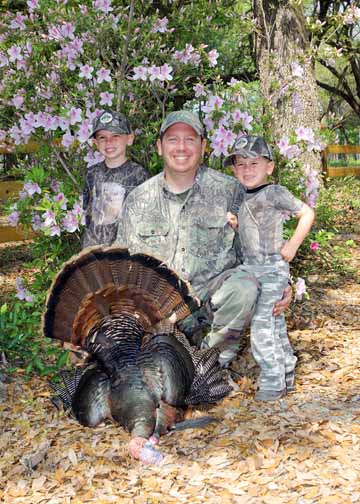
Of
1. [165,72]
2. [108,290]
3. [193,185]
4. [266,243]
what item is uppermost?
[165,72]

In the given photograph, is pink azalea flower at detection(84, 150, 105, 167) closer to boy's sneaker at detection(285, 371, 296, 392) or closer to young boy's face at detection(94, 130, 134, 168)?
young boy's face at detection(94, 130, 134, 168)

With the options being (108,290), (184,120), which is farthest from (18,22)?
(108,290)

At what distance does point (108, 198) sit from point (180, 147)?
71 centimetres

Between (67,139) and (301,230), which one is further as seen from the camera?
(67,139)

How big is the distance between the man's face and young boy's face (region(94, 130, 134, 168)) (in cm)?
40

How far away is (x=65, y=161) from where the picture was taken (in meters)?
4.85

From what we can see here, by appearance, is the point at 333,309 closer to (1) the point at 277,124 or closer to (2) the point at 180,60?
(1) the point at 277,124

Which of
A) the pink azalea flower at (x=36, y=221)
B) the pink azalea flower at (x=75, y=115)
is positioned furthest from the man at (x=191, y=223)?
the pink azalea flower at (x=36, y=221)

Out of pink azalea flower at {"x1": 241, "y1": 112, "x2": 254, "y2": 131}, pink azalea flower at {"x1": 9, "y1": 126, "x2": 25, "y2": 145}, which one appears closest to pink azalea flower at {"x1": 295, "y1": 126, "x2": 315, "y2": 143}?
pink azalea flower at {"x1": 241, "y1": 112, "x2": 254, "y2": 131}

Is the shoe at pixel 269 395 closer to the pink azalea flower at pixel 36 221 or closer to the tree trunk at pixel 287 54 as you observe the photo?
the pink azalea flower at pixel 36 221

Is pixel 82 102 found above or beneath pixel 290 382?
above

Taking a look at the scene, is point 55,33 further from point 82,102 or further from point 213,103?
point 213,103

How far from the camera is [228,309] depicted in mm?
3652

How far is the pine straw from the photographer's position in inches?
113
